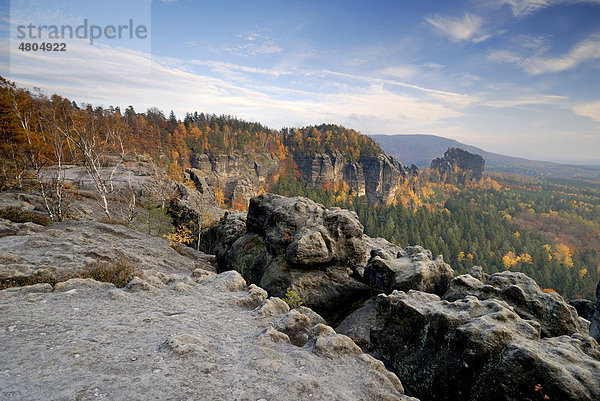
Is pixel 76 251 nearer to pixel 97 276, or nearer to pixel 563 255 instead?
pixel 97 276

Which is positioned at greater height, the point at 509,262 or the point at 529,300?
the point at 529,300

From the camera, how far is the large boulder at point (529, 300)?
1328 cm

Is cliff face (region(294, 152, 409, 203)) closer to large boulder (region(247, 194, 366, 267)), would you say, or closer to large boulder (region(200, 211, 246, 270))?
large boulder (region(200, 211, 246, 270))

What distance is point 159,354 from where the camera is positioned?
789cm

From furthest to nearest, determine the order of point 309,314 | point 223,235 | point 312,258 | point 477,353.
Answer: point 223,235 → point 312,258 → point 309,314 → point 477,353

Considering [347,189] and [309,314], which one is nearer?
[309,314]

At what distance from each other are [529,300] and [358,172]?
519 feet

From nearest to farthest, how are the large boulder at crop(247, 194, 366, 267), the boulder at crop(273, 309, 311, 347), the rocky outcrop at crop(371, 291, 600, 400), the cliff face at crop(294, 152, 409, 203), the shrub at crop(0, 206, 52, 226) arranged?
the rocky outcrop at crop(371, 291, 600, 400)
the boulder at crop(273, 309, 311, 347)
the shrub at crop(0, 206, 52, 226)
the large boulder at crop(247, 194, 366, 267)
the cliff face at crop(294, 152, 409, 203)

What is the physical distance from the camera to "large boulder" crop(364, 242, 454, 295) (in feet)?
59.0

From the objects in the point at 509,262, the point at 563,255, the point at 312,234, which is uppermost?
the point at 312,234

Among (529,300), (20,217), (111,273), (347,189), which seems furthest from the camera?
(347,189)

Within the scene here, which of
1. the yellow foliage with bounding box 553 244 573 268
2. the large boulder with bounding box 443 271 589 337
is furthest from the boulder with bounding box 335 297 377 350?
the yellow foliage with bounding box 553 244 573 268

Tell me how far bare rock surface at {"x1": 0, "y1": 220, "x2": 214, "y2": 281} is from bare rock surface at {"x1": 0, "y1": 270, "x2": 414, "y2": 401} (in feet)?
8.38

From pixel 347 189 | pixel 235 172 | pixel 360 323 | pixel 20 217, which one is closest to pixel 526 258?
pixel 347 189
